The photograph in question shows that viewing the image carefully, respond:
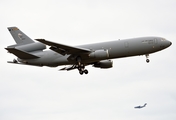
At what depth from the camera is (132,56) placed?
187ft

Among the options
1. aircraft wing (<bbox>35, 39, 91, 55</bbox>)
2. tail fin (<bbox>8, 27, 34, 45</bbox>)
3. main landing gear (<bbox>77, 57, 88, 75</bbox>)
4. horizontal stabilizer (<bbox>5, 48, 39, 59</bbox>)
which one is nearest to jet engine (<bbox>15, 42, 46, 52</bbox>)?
tail fin (<bbox>8, 27, 34, 45</bbox>)

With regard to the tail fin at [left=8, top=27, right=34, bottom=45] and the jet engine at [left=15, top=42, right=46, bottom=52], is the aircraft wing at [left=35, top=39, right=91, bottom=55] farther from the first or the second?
the tail fin at [left=8, top=27, right=34, bottom=45]

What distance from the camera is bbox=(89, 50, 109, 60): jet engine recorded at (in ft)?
181

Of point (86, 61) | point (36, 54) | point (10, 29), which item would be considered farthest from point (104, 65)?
point (10, 29)

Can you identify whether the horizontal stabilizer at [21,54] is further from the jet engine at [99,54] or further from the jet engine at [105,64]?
the jet engine at [105,64]

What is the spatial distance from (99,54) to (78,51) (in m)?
2.63

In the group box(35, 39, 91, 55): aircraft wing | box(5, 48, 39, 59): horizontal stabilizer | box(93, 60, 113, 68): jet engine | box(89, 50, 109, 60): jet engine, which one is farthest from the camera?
box(93, 60, 113, 68): jet engine

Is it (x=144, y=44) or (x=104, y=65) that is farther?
(x=104, y=65)

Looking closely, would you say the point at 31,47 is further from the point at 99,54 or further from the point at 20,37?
the point at 99,54

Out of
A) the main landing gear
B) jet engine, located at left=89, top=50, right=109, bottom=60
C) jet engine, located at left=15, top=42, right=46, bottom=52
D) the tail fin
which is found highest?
the tail fin

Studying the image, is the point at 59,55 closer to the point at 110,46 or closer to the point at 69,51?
the point at 69,51

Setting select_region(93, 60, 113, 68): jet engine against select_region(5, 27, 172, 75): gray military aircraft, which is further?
select_region(93, 60, 113, 68): jet engine

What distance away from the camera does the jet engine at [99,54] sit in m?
55.2

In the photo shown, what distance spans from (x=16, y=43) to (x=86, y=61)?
9391 mm
